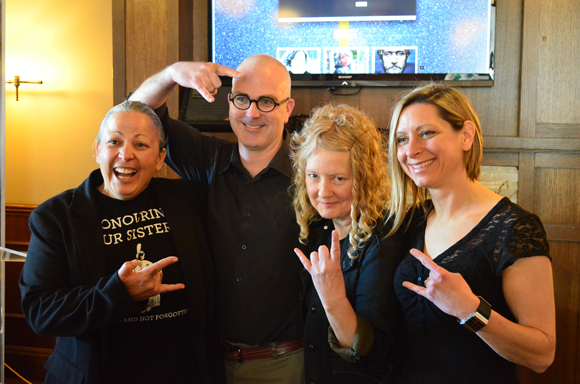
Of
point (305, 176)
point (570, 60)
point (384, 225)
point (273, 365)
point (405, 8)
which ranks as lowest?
point (273, 365)

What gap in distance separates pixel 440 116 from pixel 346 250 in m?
0.49

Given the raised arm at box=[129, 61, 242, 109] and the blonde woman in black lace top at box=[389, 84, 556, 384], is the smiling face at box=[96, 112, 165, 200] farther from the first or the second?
the blonde woman in black lace top at box=[389, 84, 556, 384]

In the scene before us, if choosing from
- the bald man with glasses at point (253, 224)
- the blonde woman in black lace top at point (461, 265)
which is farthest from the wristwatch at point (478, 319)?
the bald man with glasses at point (253, 224)

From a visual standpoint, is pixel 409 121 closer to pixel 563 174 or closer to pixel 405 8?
pixel 405 8

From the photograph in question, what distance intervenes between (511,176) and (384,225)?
1.84 metres

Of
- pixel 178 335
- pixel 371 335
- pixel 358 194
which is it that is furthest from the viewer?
pixel 178 335

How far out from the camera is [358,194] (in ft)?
5.04

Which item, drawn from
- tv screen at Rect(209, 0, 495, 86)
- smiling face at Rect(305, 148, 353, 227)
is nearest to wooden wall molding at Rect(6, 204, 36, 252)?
tv screen at Rect(209, 0, 495, 86)

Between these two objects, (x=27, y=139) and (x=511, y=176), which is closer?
(x=511, y=176)

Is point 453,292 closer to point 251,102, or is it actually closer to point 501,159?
point 251,102

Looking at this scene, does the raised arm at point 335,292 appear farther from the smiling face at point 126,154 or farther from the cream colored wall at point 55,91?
the cream colored wall at point 55,91

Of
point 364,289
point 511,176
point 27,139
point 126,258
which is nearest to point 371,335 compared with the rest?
point 364,289

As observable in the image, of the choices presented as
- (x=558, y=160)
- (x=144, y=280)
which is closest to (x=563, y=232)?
(x=558, y=160)

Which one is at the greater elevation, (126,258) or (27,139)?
(27,139)
